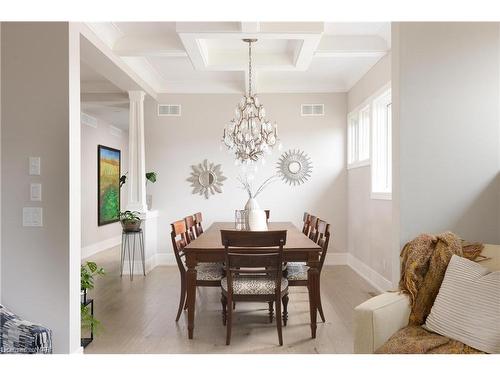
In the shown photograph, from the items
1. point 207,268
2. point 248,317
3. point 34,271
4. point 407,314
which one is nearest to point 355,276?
point 248,317

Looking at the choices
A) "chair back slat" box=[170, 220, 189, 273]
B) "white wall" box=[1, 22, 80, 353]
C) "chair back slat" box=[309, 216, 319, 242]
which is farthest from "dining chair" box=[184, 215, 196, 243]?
"white wall" box=[1, 22, 80, 353]

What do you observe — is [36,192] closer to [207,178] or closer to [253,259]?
[253,259]

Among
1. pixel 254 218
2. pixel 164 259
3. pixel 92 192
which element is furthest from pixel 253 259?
pixel 92 192

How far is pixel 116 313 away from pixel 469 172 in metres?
3.22

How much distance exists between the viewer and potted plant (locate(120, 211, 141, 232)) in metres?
5.58

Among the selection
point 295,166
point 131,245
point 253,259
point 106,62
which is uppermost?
point 106,62

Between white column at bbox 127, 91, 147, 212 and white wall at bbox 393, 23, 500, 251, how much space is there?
420 cm

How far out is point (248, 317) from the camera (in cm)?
381

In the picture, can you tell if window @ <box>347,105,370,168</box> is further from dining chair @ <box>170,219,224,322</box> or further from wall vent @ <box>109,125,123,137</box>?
wall vent @ <box>109,125,123,137</box>

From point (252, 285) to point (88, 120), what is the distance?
5.90 metres

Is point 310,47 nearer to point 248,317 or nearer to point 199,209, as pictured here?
point 248,317

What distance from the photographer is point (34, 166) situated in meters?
2.65
